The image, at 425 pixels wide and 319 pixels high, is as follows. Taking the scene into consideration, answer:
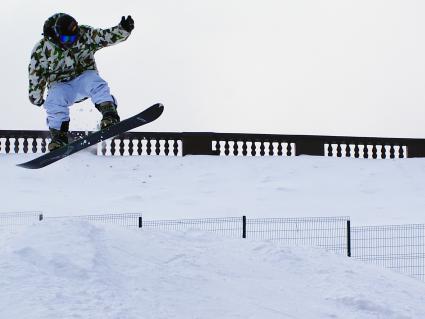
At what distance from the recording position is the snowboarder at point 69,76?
8656mm

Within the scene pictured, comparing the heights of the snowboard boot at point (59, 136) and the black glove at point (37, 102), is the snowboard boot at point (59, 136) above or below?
below

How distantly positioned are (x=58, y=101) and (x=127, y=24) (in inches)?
53.0

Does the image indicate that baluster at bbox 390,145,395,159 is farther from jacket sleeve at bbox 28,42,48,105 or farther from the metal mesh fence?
jacket sleeve at bbox 28,42,48,105

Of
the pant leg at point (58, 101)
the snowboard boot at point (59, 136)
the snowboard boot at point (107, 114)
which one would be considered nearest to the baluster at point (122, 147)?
the snowboard boot at point (59, 136)

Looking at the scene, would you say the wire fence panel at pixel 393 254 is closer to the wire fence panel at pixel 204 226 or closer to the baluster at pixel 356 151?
the wire fence panel at pixel 204 226

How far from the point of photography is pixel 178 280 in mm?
8891

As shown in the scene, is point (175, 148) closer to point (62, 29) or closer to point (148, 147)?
point (148, 147)

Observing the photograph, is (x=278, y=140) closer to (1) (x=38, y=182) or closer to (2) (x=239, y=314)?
(1) (x=38, y=182)

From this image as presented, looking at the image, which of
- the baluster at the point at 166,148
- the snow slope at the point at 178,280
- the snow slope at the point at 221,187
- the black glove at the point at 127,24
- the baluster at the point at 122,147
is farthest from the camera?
the baluster at the point at 166,148

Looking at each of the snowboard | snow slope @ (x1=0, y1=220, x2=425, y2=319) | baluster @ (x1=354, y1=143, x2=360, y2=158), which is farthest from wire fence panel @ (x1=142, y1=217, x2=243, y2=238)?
baluster @ (x1=354, y1=143, x2=360, y2=158)

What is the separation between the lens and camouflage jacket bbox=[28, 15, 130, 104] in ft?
28.4

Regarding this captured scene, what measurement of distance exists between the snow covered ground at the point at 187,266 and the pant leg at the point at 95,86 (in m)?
1.98

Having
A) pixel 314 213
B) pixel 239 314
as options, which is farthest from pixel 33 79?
pixel 314 213

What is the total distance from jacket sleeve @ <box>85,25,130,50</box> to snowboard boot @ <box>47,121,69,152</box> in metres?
1.16
